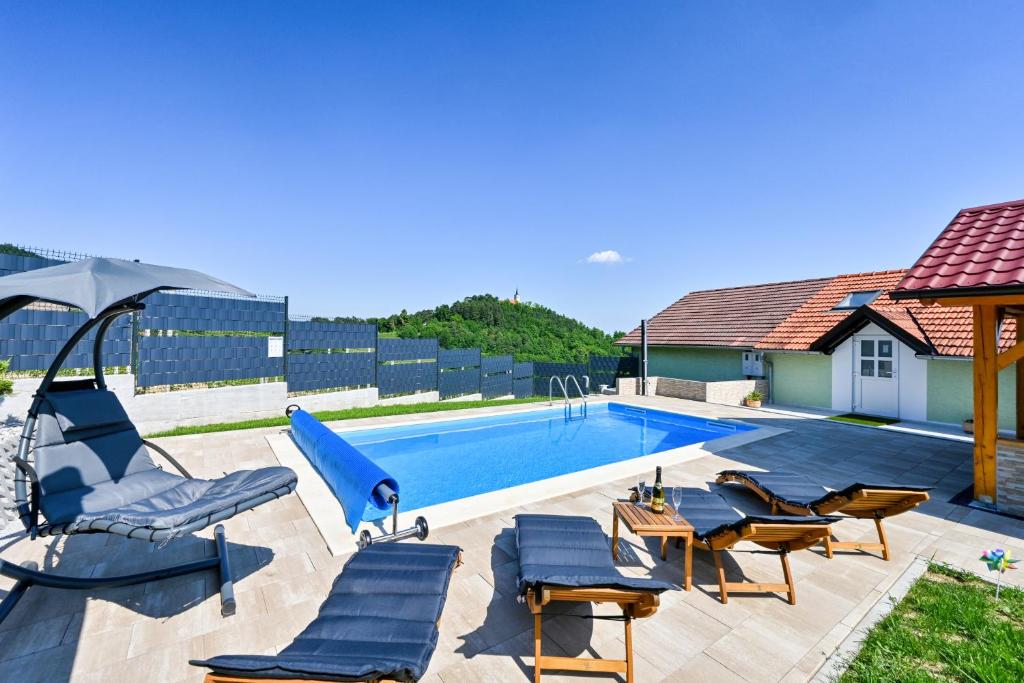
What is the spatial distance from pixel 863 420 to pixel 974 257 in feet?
25.2

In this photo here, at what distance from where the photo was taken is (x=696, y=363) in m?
18.2

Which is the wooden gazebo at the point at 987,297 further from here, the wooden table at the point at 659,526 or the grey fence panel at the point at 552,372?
the grey fence panel at the point at 552,372

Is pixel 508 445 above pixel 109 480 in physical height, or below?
below

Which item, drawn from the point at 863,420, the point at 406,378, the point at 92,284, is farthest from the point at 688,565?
the point at 406,378

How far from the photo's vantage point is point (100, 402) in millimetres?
4227

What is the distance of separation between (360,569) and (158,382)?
32.1ft

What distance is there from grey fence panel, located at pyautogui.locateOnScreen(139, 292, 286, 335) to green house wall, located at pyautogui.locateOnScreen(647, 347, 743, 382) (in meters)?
15.6

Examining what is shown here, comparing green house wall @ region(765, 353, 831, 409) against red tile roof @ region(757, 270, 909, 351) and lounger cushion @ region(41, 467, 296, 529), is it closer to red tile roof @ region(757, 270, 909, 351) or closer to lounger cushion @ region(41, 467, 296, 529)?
red tile roof @ region(757, 270, 909, 351)

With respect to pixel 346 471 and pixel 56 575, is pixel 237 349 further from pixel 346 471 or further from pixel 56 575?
pixel 56 575

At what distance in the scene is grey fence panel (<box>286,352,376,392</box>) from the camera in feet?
40.3

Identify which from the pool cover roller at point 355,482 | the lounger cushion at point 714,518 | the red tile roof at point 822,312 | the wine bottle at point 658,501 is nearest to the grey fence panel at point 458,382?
the pool cover roller at point 355,482

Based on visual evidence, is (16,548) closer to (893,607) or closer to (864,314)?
(893,607)

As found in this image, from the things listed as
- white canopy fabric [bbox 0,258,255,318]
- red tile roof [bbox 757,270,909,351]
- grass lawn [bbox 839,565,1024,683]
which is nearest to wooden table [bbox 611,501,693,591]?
grass lawn [bbox 839,565,1024,683]

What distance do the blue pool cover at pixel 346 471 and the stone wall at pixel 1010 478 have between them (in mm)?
7689
